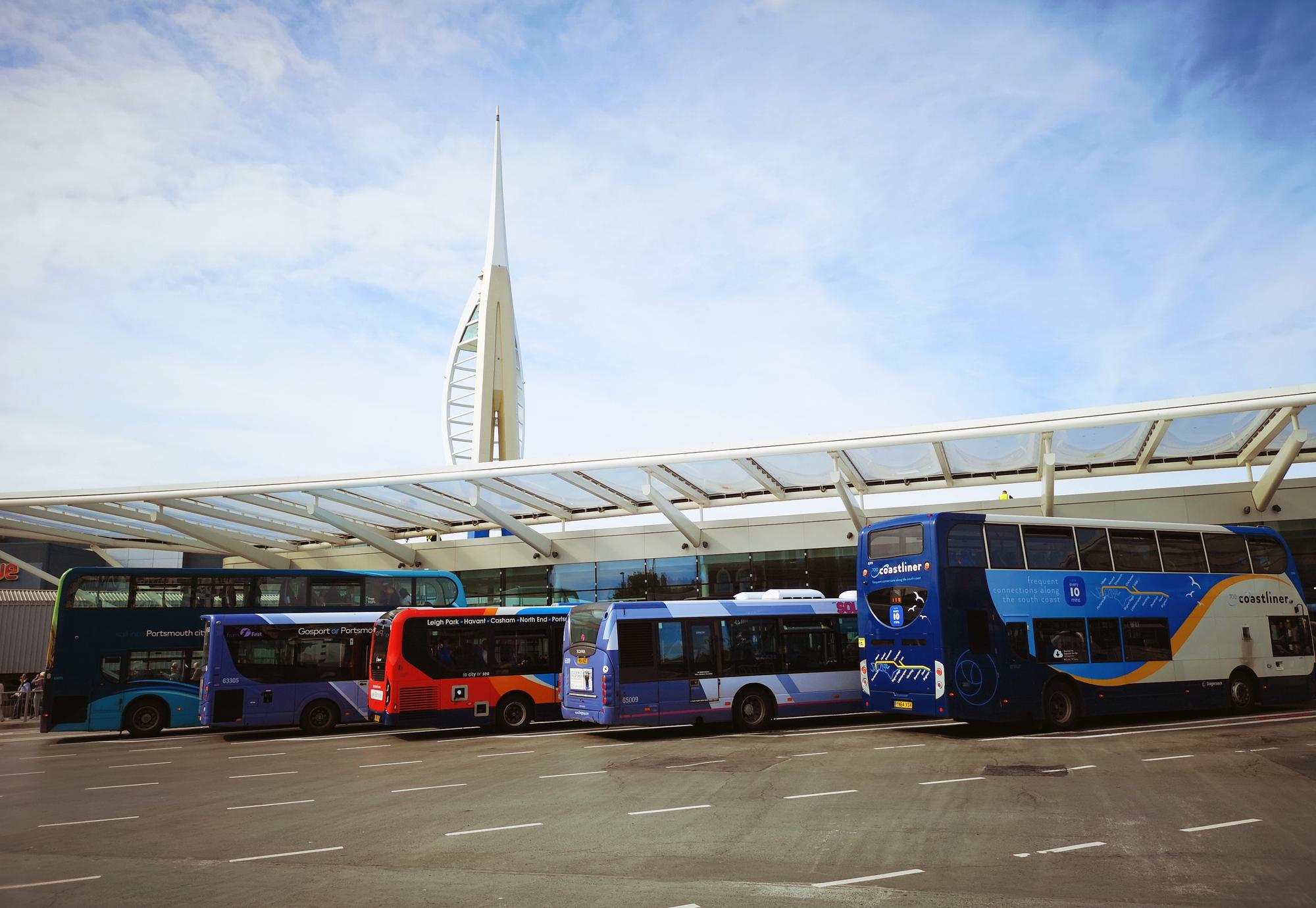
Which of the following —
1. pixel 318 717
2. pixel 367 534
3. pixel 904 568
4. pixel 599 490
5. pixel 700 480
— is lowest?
pixel 318 717

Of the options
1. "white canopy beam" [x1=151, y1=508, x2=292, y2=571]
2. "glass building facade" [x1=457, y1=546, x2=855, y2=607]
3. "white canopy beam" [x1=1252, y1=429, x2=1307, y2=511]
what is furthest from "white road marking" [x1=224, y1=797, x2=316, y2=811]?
"white canopy beam" [x1=1252, y1=429, x2=1307, y2=511]

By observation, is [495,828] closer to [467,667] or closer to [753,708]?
[753,708]

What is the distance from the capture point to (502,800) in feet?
33.3

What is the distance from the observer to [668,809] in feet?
30.6

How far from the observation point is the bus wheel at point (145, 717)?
19859 mm

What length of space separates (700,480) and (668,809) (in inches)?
724

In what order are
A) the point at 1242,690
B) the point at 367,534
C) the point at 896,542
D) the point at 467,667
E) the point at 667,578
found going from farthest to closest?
the point at 667,578
the point at 367,534
the point at 467,667
the point at 1242,690
the point at 896,542

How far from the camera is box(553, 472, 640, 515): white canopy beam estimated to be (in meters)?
26.2

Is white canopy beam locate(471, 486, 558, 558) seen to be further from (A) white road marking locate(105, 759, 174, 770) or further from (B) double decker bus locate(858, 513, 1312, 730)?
(B) double decker bus locate(858, 513, 1312, 730)

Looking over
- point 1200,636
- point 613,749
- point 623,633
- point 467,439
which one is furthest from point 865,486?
point 467,439

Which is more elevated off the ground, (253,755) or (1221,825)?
(1221,825)

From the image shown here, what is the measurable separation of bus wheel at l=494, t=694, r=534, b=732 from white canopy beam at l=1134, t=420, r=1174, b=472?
14595 millimetres

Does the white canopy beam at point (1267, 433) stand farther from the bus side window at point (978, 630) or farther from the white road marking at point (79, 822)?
the white road marking at point (79, 822)

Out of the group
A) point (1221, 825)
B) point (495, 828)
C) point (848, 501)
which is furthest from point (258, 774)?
point (848, 501)
